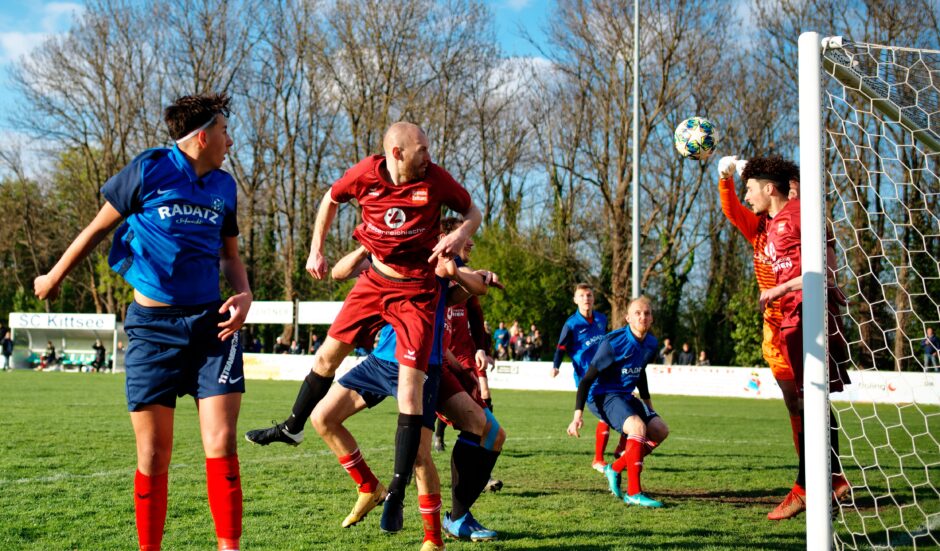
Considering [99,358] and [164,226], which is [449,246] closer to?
[164,226]

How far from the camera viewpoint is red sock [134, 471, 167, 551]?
4184 millimetres

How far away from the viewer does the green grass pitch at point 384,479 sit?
17.7 ft

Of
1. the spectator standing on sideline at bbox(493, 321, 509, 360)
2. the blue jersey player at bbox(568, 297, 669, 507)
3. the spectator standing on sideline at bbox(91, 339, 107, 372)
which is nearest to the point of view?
the blue jersey player at bbox(568, 297, 669, 507)

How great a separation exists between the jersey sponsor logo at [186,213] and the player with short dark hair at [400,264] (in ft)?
3.87

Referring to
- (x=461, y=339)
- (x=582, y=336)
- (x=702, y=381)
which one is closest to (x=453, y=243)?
(x=461, y=339)

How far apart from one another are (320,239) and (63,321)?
35720mm

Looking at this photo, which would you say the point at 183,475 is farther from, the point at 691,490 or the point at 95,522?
the point at 691,490

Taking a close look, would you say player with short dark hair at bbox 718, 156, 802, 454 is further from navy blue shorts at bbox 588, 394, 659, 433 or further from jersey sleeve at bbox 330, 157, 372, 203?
jersey sleeve at bbox 330, 157, 372, 203

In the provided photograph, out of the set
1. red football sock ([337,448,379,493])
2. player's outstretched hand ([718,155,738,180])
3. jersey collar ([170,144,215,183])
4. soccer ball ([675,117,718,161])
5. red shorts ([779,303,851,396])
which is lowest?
red football sock ([337,448,379,493])

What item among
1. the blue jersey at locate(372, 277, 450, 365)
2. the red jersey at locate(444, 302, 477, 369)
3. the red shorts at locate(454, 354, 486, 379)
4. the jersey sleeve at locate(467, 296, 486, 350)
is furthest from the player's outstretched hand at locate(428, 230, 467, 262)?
the red shorts at locate(454, 354, 486, 379)

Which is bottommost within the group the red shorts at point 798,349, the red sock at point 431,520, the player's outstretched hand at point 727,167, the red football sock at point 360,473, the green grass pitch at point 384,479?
the green grass pitch at point 384,479

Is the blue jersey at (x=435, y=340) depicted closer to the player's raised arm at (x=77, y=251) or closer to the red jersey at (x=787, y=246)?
the player's raised arm at (x=77, y=251)

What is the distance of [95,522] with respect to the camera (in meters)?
5.52

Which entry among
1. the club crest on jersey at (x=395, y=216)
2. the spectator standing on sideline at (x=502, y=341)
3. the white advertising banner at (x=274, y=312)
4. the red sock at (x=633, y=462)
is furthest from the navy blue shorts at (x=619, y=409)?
the white advertising banner at (x=274, y=312)
